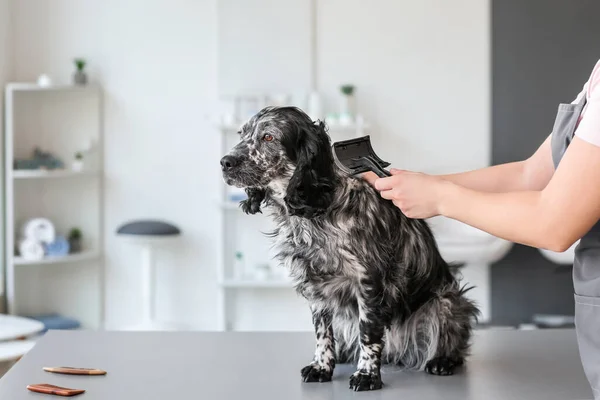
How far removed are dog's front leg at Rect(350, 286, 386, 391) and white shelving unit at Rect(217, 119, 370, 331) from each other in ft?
11.8

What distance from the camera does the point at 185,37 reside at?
541cm

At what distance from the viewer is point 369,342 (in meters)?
1.51

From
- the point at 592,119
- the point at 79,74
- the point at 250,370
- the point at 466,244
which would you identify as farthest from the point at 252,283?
the point at 592,119

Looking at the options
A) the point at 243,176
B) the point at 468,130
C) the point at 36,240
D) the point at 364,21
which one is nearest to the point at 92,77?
the point at 36,240

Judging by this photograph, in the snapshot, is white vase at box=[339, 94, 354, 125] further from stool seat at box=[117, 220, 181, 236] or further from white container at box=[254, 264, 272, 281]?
stool seat at box=[117, 220, 181, 236]

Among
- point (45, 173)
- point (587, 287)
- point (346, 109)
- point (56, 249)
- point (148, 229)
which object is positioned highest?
point (346, 109)

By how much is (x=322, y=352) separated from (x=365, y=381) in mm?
128

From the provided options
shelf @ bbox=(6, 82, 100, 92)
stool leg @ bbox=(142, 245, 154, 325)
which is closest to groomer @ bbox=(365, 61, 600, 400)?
stool leg @ bbox=(142, 245, 154, 325)

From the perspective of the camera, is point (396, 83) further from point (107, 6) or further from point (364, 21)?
point (107, 6)

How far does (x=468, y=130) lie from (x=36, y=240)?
299 cm

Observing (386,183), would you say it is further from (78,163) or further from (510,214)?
(78,163)

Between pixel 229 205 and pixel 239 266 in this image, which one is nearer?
pixel 229 205

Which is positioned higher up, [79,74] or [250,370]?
[79,74]

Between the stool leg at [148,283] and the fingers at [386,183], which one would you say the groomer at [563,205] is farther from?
the stool leg at [148,283]
